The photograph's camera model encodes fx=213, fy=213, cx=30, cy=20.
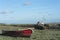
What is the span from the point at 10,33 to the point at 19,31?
81.4 inches

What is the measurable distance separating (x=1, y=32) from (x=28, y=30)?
6.80 m

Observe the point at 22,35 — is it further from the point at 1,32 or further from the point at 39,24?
the point at 39,24

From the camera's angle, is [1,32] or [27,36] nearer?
[27,36]

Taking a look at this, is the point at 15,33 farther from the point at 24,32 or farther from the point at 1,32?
the point at 1,32

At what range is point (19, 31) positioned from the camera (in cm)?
3055

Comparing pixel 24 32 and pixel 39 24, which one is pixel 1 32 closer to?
pixel 24 32

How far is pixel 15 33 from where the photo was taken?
31.1m

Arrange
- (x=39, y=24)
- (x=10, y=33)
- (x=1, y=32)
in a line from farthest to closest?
(x=39, y=24), (x=1, y=32), (x=10, y=33)

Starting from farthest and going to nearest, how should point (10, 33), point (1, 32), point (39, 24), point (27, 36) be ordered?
point (39, 24)
point (1, 32)
point (10, 33)
point (27, 36)

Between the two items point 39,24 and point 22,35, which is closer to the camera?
point 22,35

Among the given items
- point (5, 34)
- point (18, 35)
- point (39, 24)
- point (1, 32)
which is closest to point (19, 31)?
point (18, 35)

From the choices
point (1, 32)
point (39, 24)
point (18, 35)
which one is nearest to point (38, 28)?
point (39, 24)

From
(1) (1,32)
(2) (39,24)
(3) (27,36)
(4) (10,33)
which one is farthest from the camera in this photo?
(2) (39,24)

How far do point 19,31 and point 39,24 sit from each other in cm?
2013
